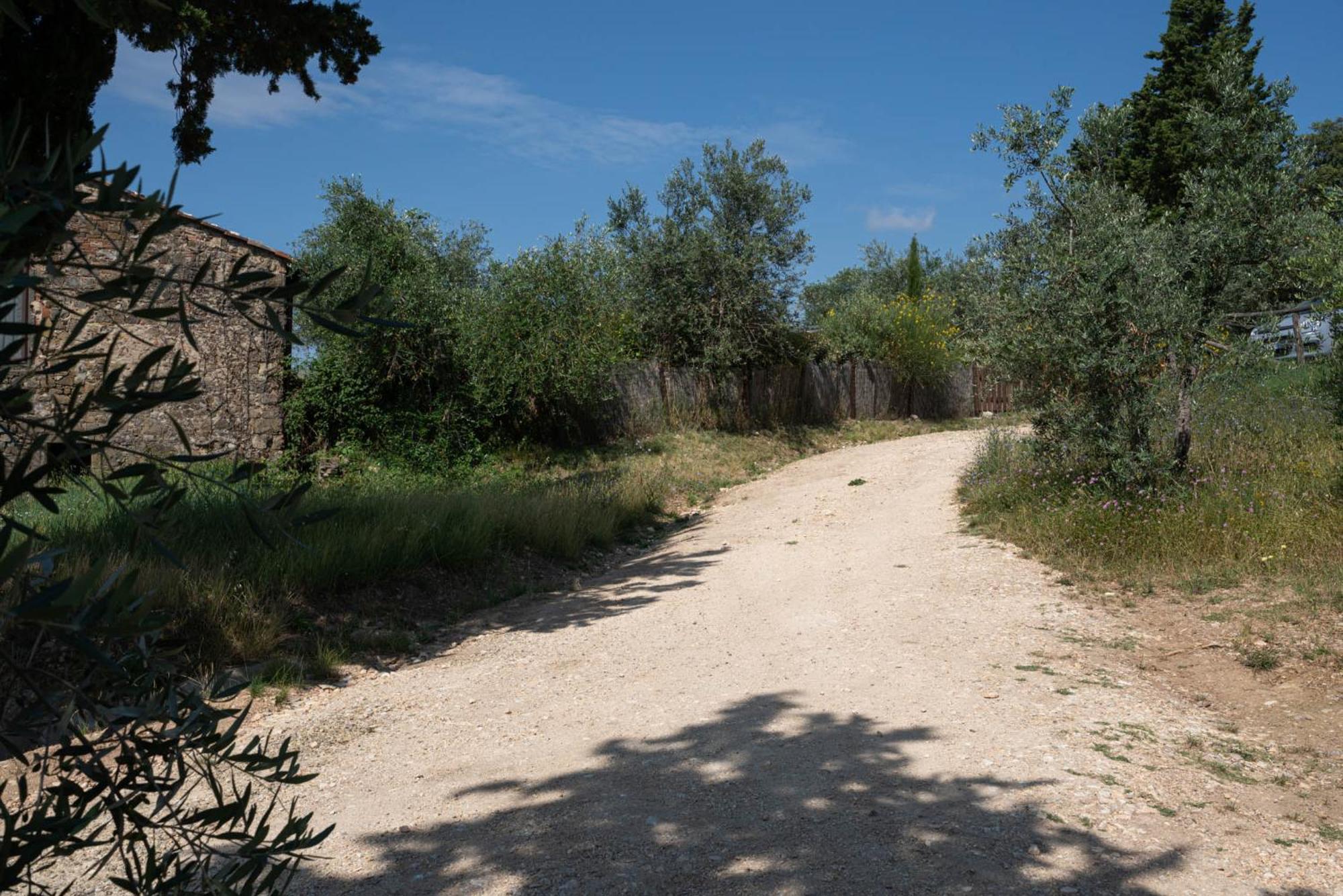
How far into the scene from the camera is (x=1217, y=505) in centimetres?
890

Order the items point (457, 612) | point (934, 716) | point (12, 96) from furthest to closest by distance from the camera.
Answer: point (457, 612), point (12, 96), point (934, 716)

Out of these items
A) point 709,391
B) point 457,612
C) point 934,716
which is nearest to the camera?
point 934,716

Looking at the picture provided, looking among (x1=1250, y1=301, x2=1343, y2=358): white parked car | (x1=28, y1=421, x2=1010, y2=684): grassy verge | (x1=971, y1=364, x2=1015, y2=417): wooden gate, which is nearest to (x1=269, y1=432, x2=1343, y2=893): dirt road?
(x1=28, y1=421, x2=1010, y2=684): grassy verge

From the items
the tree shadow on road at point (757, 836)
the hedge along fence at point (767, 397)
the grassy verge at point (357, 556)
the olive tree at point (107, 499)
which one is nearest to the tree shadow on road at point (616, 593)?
the grassy verge at point (357, 556)

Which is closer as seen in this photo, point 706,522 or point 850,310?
point 706,522

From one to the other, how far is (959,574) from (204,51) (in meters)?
9.00

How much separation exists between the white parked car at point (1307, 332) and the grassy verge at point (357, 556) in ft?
24.7

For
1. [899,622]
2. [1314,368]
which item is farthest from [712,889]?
[1314,368]

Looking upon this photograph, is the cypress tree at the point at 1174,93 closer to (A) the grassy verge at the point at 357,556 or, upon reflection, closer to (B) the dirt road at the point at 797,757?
(A) the grassy verge at the point at 357,556

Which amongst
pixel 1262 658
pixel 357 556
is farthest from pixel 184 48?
pixel 1262 658

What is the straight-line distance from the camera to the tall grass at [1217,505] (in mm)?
8062

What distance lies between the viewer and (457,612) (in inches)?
344

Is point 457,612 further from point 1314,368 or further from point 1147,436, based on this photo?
point 1314,368

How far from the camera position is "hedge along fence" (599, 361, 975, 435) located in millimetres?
20059
